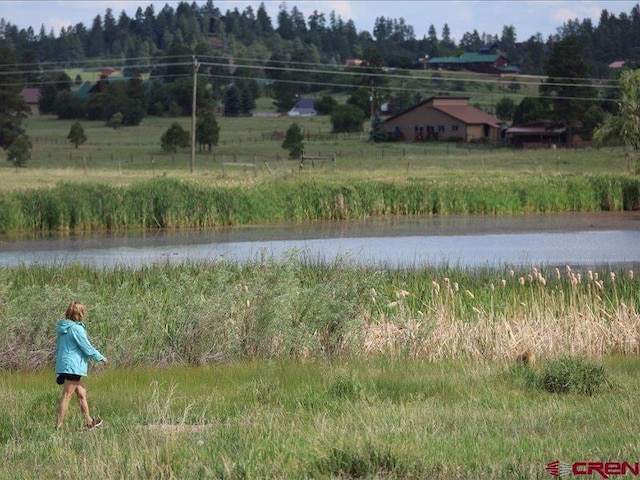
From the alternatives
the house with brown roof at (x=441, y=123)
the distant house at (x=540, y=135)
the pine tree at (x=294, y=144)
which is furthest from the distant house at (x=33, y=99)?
the distant house at (x=540, y=135)

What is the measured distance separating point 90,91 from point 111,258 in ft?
340

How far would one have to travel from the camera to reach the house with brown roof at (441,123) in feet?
297

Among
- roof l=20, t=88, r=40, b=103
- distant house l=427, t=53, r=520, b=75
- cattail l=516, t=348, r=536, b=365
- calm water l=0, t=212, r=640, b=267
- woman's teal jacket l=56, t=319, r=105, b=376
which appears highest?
distant house l=427, t=53, r=520, b=75

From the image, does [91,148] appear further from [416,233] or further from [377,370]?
[377,370]

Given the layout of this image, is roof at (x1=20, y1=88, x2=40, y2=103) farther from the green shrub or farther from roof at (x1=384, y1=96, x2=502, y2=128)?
the green shrub

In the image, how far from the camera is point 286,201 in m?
40.5

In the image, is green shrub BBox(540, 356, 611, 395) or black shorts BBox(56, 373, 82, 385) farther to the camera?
green shrub BBox(540, 356, 611, 395)

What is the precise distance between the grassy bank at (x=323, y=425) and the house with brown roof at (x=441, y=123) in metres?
79.0

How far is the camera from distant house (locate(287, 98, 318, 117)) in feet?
394

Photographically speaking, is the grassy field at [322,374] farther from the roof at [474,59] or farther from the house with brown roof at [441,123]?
the roof at [474,59]

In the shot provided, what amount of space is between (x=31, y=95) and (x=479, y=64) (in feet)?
238

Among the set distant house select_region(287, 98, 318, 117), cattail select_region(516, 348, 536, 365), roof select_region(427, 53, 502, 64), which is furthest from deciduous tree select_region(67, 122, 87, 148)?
roof select_region(427, 53, 502, 64)

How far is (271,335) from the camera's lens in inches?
550

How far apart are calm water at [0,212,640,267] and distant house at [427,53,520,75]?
416 ft
